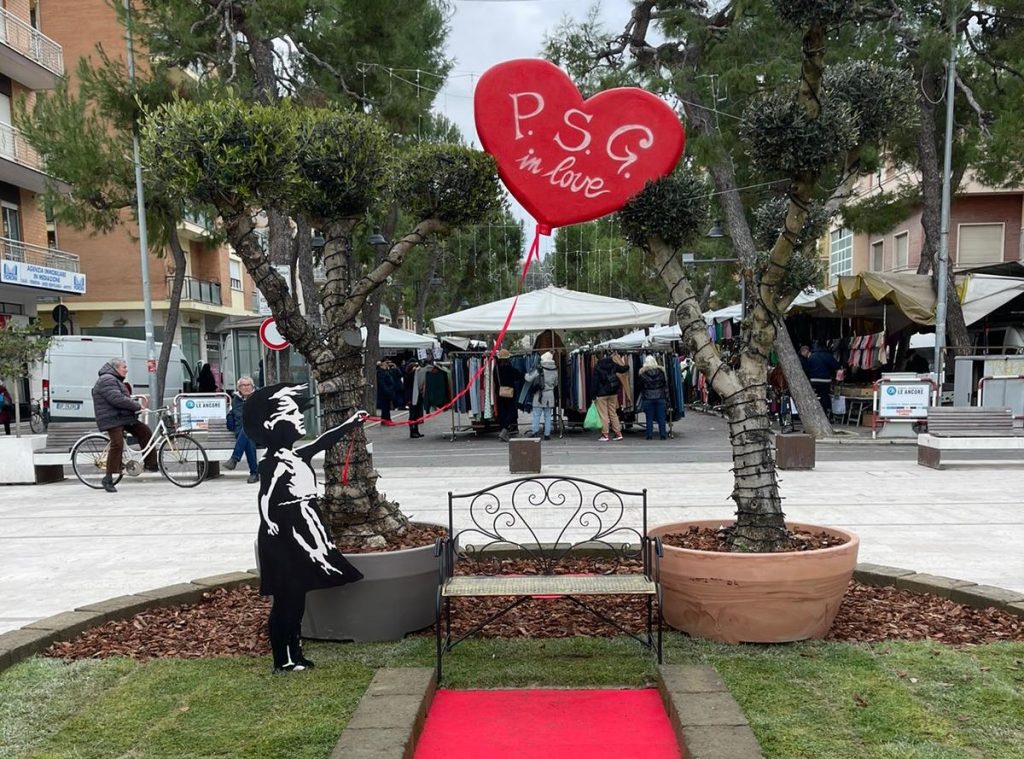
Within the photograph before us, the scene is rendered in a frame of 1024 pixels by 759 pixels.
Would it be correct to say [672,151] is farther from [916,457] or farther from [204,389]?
[204,389]

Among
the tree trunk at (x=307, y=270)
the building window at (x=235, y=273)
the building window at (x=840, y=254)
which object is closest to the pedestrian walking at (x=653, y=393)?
the tree trunk at (x=307, y=270)

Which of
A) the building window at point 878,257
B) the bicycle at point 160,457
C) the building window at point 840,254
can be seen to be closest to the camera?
the bicycle at point 160,457

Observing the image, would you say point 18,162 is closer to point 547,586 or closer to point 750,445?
point 547,586

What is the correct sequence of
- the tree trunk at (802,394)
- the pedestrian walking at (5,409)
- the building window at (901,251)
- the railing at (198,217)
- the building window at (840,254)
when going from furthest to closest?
1. the building window at (840,254)
2. the building window at (901,251)
3. the pedestrian walking at (5,409)
4. the tree trunk at (802,394)
5. the railing at (198,217)

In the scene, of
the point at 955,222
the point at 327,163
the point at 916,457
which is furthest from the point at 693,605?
the point at 955,222

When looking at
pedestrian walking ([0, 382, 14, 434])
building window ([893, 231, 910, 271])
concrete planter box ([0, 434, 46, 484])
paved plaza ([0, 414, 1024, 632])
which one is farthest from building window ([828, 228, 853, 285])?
concrete planter box ([0, 434, 46, 484])

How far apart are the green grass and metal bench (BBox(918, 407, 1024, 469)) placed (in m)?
7.63

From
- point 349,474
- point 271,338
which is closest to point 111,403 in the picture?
point 271,338

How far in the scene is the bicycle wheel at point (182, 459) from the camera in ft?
34.7

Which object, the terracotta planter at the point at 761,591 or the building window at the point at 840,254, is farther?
the building window at the point at 840,254

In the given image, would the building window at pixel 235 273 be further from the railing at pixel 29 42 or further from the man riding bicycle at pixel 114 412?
the man riding bicycle at pixel 114 412

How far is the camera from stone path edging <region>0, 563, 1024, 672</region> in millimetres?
4234

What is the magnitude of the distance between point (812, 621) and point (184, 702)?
3120mm

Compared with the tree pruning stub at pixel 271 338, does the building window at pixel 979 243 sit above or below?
above
